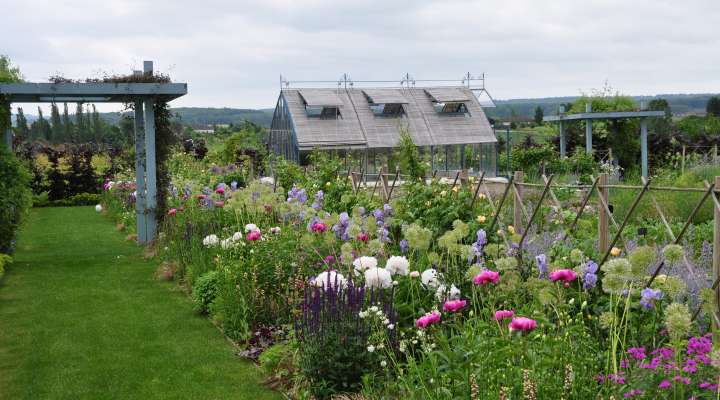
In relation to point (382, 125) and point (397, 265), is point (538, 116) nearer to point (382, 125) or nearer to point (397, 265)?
point (382, 125)

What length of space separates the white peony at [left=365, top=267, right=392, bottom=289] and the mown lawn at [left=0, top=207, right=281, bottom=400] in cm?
117

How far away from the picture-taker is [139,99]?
11469 millimetres

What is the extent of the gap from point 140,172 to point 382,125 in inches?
591

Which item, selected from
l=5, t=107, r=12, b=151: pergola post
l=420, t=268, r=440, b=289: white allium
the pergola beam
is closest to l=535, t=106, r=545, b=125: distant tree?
the pergola beam

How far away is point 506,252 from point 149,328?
11.1 feet

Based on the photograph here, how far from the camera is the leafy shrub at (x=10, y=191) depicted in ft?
30.0

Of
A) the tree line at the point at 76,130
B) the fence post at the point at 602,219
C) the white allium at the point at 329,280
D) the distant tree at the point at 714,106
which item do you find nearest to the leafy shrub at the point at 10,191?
the white allium at the point at 329,280

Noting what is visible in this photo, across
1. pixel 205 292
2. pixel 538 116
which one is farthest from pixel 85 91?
pixel 538 116

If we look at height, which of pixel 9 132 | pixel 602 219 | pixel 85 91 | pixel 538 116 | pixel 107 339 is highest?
pixel 538 116

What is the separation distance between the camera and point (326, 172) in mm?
10930

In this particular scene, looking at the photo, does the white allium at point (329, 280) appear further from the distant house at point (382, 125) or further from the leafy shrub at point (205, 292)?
the distant house at point (382, 125)

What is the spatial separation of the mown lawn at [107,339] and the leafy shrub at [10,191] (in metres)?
0.64

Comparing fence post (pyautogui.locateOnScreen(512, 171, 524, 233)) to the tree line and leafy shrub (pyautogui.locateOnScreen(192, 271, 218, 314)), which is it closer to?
leafy shrub (pyautogui.locateOnScreen(192, 271, 218, 314))

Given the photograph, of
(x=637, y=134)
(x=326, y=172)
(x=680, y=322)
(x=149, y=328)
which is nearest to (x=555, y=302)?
(x=680, y=322)
